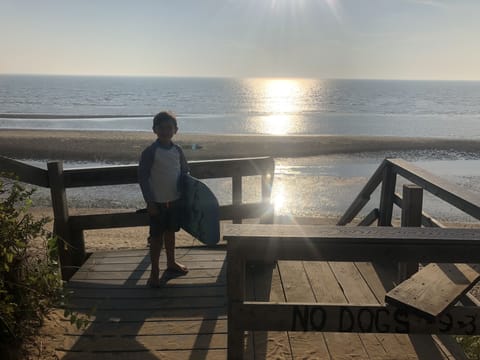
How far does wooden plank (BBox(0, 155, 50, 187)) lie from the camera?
431 cm

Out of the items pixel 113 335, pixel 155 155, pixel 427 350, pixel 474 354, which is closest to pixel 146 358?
pixel 113 335

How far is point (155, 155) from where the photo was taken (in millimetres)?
4176

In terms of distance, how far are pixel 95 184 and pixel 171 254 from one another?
1.12 meters

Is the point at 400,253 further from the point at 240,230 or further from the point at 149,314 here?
the point at 149,314

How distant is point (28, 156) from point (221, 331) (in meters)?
24.1

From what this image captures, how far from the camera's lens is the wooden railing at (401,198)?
334 centimetres

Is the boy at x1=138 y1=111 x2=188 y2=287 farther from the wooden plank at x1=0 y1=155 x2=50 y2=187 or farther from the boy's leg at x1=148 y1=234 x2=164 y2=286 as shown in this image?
the wooden plank at x1=0 y1=155 x2=50 y2=187

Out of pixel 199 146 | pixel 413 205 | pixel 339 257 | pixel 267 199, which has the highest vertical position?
pixel 339 257

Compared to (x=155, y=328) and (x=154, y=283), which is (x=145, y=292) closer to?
(x=154, y=283)

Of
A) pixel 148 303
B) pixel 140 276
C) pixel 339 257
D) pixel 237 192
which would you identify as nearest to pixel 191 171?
pixel 237 192

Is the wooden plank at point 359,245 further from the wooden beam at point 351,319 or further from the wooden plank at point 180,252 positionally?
the wooden plank at point 180,252

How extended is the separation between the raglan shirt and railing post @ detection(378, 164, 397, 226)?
7.99ft

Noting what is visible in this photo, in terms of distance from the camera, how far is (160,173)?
425 centimetres

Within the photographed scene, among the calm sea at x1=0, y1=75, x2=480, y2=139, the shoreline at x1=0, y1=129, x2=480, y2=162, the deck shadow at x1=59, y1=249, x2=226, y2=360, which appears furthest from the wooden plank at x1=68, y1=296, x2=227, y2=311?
the calm sea at x1=0, y1=75, x2=480, y2=139
